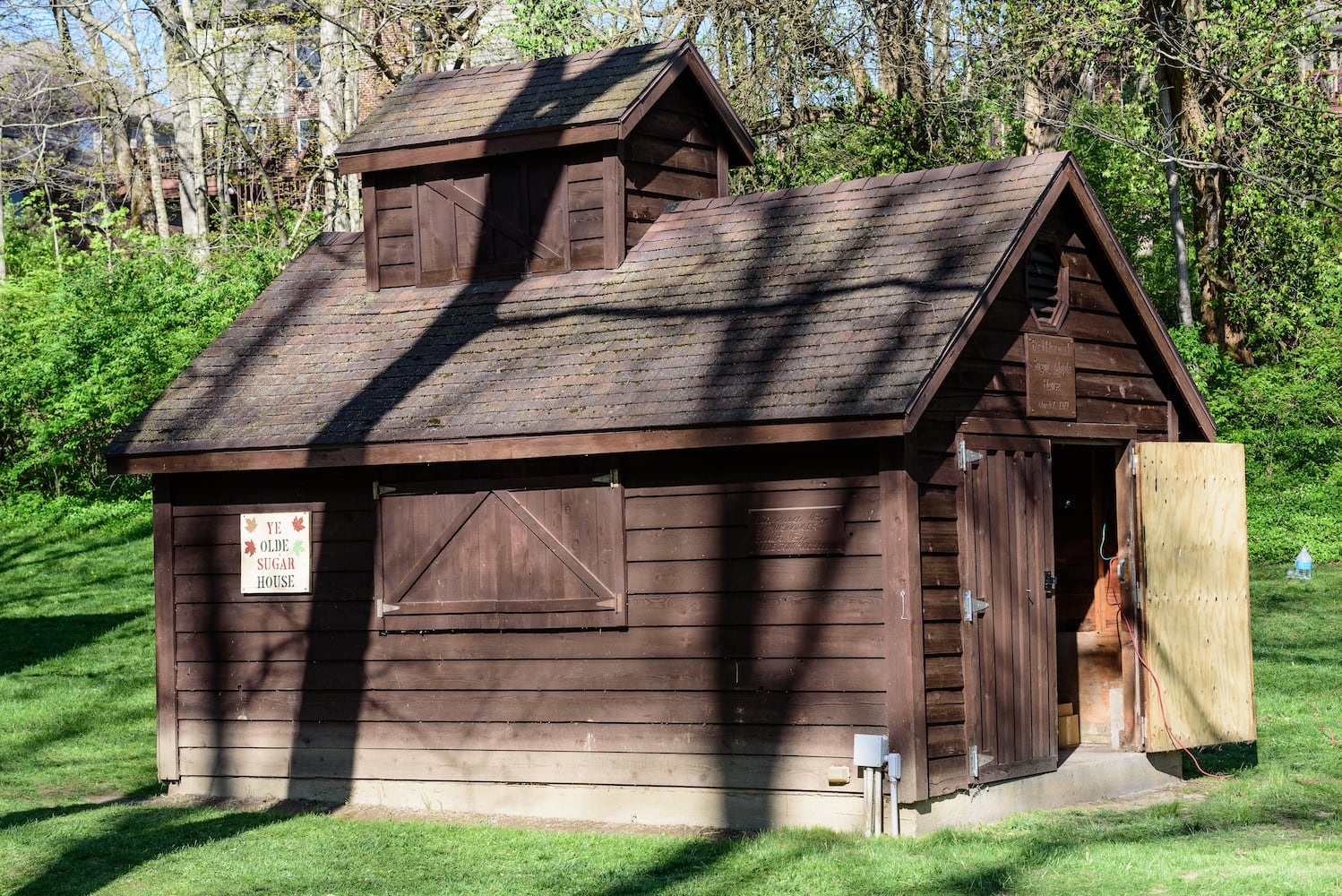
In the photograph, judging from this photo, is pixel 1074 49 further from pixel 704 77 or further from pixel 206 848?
pixel 206 848

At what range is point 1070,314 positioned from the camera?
11.1 meters

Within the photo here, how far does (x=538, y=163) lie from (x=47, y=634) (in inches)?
390

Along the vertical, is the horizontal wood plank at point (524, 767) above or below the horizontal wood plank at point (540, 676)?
below

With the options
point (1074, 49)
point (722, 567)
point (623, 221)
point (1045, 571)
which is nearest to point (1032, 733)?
point (1045, 571)

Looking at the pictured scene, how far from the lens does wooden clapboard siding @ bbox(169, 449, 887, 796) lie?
380 inches

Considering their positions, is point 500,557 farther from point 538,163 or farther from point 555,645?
point 538,163

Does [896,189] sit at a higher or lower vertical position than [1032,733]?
higher

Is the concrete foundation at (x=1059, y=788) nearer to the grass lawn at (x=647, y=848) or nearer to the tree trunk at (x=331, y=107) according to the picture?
the grass lawn at (x=647, y=848)

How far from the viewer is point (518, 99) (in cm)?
1275

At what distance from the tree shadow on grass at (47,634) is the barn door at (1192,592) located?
11964mm

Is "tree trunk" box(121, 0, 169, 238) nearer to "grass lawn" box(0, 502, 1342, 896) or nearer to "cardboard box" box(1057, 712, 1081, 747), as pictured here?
"grass lawn" box(0, 502, 1342, 896)

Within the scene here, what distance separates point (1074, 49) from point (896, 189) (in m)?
11.5

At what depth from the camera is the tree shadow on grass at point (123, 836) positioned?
29.3 ft

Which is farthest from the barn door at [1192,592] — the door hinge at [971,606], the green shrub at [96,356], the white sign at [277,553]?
the green shrub at [96,356]
